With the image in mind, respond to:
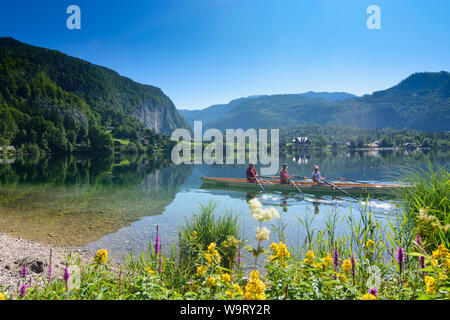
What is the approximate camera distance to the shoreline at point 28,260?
5.46 metres

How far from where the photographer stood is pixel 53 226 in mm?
11414

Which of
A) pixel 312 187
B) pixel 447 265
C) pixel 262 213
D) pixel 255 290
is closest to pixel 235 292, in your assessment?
pixel 255 290

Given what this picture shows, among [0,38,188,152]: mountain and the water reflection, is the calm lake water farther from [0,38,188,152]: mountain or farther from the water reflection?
[0,38,188,152]: mountain

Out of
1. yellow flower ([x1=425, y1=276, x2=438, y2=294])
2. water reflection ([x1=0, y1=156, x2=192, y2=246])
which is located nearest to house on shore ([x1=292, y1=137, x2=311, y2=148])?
water reflection ([x1=0, y1=156, x2=192, y2=246])

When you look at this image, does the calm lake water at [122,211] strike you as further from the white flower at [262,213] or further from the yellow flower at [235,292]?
the white flower at [262,213]

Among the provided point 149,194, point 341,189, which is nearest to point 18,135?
point 149,194

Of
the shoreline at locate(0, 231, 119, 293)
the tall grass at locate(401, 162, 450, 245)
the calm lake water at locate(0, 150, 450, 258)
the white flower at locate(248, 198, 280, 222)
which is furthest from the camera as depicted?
the calm lake water at locate(0, 150, 450, 258)

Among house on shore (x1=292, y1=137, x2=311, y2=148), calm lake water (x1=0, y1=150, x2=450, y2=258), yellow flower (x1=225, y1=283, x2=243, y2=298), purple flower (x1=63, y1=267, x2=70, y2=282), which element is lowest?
calm lake water (x1=0, y1=150, x2=450, y2=258)

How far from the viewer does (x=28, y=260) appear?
6.43 m

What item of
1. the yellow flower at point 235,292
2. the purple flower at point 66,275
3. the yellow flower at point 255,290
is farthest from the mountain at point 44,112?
the yellow flower at point 255,290

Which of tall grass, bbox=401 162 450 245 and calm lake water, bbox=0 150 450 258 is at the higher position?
tall grass, bbox=401 162 450 245

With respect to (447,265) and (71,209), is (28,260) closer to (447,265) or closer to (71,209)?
(447,265)

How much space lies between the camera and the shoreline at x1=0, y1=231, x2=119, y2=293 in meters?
5.46
